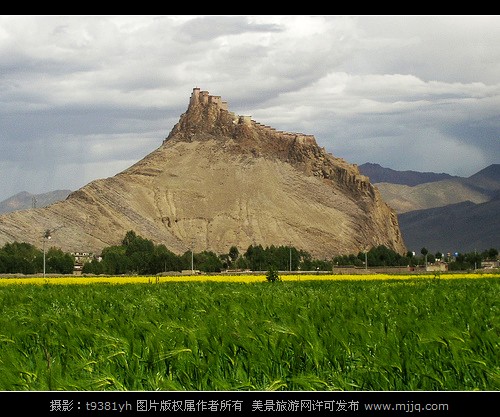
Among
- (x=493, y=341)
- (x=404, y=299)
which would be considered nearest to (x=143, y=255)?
(x=404, y=299)

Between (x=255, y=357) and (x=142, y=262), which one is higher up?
(x=142, y=262)

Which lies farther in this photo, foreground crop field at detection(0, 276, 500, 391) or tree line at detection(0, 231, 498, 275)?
tree line at detection(0, 231, 498, 275)

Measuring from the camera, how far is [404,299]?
18969mm

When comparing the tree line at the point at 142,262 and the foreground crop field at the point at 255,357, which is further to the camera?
the tree line at the point at 142,262

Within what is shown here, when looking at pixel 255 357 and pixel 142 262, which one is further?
pixel 142 262

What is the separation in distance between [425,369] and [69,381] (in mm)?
3447

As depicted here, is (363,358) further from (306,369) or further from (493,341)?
(493,341)
